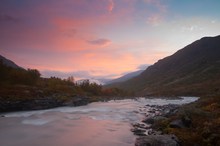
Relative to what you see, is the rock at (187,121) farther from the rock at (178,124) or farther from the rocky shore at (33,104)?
the rocky shore at (33,104)

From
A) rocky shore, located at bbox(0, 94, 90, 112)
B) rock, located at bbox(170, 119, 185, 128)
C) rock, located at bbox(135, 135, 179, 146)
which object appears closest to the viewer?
rock, located at bbox(135, 135, 179, 146)

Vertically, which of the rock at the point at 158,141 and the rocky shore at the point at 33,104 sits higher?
the rocky shore at the point at 33,104

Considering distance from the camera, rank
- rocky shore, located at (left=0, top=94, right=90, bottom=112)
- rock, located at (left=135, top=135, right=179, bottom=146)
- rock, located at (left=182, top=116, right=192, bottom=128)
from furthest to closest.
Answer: rocky shore, located at (left=0, top=94, right=90, bottom=112) < rock, located at (left=182, top=116, right=192, bottom=128) < rock, located at (left=135, top=135, right=179, bottom=146)

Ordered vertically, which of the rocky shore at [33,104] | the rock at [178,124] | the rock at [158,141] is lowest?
the rock at [158,141]

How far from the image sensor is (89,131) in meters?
28.7

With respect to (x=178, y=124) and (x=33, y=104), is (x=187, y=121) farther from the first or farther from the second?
(x=33, y=104)

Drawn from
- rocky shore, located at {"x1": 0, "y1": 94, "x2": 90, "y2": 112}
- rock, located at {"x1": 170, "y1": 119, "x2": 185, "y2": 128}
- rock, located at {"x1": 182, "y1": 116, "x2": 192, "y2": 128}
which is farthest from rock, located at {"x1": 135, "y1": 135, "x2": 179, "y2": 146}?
rocky shore, located at {"x1": 0, "y1": 94, "x2": 90, "y2": 112}

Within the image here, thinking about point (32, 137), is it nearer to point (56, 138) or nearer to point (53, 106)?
point (56, 138)

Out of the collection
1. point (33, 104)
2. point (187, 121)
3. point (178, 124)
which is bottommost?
point (178, 124)

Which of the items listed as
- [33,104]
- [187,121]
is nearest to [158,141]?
[187,121]

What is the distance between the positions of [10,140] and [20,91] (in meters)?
38.7

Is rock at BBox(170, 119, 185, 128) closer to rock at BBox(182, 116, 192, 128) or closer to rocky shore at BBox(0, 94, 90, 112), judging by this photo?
rock at BBox(182, 116, 192, 128)

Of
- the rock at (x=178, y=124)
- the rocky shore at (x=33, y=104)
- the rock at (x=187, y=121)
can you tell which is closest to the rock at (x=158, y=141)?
the rock at (x=178, y=124)

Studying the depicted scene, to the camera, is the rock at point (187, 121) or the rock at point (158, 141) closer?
the rock at point (158, 141)
